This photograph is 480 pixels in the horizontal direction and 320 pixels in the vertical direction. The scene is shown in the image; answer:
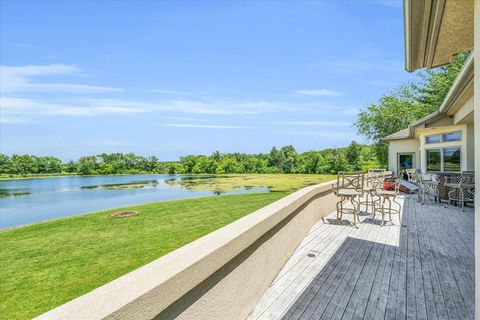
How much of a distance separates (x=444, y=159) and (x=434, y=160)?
2.46ft

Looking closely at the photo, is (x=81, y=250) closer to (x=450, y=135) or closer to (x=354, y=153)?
(x=450, y=135)

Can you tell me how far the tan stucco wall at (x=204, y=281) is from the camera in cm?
98

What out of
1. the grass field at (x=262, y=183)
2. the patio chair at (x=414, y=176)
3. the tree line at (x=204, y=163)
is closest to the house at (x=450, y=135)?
the patio chair at (x=414, y=176)

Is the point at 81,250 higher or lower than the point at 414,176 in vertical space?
lower

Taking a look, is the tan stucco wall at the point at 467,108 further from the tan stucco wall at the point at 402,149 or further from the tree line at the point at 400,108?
the tree line at the point at 400,108

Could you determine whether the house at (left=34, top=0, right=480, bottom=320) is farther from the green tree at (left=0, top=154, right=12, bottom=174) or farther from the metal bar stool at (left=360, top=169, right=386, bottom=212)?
the green tree at (left=0, top=154, right=12, bottom=174)

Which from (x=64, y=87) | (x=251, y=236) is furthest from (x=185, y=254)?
(x=64, y=87)

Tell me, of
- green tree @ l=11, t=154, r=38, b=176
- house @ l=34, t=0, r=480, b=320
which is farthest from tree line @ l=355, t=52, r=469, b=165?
green tree @ l=11, t=154, r=38, b=176

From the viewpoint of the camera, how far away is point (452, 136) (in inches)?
401

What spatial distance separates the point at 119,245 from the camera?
6.71 metres

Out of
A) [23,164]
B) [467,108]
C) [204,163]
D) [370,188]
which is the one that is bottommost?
[370,188]

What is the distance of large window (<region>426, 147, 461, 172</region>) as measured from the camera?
9.98 metres

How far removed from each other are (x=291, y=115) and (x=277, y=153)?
18.4m

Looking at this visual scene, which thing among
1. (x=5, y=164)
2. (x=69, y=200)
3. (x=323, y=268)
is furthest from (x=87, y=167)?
(x=323, y=268)
